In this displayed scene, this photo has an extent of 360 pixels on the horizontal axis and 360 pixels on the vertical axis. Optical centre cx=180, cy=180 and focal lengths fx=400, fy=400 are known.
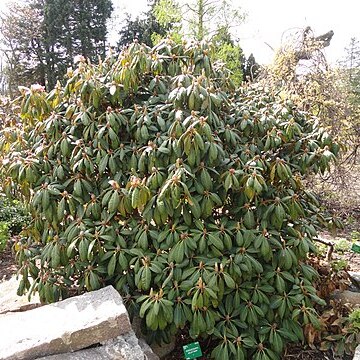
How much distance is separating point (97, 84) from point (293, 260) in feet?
4.97

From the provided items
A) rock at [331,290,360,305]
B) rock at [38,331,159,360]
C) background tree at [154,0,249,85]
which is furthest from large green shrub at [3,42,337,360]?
background tree at [154,0,249,85]

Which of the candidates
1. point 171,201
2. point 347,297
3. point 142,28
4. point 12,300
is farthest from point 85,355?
point 142,28

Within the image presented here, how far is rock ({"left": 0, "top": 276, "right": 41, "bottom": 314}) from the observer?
8.70ft

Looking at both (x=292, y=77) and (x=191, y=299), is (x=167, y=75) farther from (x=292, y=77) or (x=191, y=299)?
(x=292, y=77)

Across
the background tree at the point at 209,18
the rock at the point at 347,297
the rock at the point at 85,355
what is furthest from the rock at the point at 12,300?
the background tree at the point at 209,18

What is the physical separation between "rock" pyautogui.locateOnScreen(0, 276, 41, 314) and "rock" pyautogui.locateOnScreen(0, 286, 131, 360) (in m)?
0.66

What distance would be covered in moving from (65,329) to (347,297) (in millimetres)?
1936

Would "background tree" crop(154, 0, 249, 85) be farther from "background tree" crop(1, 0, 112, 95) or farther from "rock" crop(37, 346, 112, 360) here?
"rock" crop(37, 346, 112, 360)

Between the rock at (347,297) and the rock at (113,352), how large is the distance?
1.58 m

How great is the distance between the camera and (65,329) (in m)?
1.83

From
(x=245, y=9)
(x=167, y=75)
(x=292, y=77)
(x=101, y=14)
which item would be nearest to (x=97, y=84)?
(x=167, y=75)

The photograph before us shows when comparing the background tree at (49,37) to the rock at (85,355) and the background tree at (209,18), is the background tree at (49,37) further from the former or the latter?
the rock at (85,355)

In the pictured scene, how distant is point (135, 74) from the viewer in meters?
2.34

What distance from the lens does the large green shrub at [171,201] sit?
207 centimetres
